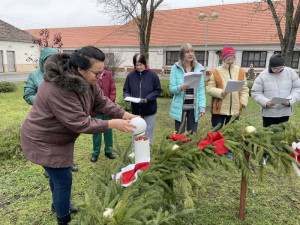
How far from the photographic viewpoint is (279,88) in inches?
129

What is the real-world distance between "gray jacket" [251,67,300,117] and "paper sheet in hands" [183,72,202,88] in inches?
36.3

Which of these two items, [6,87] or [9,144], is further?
[6,87]

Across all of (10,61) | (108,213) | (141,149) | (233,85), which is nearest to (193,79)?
(233,85)

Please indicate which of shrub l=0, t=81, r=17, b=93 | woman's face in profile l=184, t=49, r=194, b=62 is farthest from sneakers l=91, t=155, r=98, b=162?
shrub l=0, t=81, r=17, b=93

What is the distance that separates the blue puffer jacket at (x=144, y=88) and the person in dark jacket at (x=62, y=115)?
1.56 meters

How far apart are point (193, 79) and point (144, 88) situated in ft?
2.45

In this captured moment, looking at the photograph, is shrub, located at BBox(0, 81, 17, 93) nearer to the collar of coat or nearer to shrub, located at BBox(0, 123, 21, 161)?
shrub, located at BBox(0, 123, 21, 161)

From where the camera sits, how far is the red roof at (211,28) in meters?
19.2

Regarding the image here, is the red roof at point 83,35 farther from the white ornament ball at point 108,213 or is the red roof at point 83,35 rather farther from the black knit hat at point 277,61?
the white ornament ball at point 108,213

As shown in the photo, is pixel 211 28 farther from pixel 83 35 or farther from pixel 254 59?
pixel 83 35

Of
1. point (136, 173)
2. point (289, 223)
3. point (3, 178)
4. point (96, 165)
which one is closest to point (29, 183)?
point (3, 178)

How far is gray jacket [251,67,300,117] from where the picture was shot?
3.26 m

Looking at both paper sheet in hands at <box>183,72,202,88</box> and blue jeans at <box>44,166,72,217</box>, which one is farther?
paper sheet in hands at <box>183,72,202,88</box>

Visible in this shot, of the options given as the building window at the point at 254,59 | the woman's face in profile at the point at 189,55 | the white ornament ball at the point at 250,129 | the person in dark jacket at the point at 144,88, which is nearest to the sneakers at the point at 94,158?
the person in dark jacket at the point at 144,88
